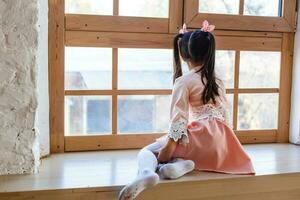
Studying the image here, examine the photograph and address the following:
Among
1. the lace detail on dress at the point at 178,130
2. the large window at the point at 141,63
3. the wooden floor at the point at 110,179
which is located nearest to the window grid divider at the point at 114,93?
the large window at the point at 141,63

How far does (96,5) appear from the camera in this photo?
1698 millimetres

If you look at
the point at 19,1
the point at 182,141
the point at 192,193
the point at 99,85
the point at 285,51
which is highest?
the point at 19,1

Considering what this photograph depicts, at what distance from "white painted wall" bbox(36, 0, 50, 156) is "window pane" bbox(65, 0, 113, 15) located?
0.38 feet

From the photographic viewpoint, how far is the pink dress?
1.46 metres

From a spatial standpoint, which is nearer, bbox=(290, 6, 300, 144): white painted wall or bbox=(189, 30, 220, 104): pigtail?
bbox=(189, 30, 220, 104): pigtail

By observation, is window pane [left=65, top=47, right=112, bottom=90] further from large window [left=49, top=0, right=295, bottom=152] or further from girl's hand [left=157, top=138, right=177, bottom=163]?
girl's hand [left=157, top=138, right=177, bottom=163]

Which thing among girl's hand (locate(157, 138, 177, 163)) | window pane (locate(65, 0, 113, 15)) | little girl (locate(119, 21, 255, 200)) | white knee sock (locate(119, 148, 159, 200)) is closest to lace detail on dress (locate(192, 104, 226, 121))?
little girl (locate(119, 21, 255, 200))

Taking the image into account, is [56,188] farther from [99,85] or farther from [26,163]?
[99,85]

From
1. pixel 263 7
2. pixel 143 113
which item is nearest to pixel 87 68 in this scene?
pixel 143 113

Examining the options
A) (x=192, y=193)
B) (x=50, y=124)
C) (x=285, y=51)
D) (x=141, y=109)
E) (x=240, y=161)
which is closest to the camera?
(x=192, y=193)

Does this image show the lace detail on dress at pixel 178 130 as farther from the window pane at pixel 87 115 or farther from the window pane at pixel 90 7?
the window pane at pixel 90 7

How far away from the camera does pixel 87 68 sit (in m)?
1.73

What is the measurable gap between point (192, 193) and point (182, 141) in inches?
7.3

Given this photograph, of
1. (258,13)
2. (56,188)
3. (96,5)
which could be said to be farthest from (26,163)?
(258,13)
